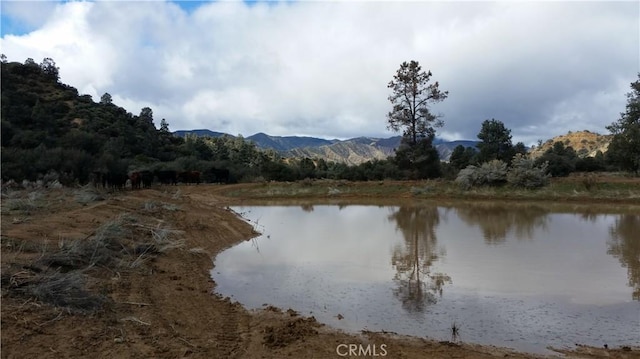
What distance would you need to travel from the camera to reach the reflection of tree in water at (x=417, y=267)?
22.9 feet

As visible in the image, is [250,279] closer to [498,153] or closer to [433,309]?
[433,309]

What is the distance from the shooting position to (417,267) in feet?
29.9

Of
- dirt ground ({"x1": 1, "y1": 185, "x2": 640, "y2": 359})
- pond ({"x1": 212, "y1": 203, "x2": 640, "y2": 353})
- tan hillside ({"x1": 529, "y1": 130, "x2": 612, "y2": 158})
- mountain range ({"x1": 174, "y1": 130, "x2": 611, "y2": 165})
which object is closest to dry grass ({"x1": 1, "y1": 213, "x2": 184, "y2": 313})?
dirt ground ({"x1": 1, "y1": 185, "x2": 640, "y2": 359})

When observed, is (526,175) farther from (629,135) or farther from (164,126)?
(164,126)

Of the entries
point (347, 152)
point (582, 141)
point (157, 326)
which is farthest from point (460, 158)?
point (347, 152)

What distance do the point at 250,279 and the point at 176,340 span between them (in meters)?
3.79

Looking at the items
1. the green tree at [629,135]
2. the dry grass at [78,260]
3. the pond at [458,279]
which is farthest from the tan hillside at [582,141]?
the dry grass at [78,260]

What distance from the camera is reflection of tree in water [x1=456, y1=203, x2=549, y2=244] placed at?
44.3ft

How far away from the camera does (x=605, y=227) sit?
14.9 meters

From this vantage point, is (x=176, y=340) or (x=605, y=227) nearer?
(x=176, y=340)

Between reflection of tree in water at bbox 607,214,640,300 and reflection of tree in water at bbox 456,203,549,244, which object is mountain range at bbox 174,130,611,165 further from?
reflection of tree in water at bbox 607,214,640,300

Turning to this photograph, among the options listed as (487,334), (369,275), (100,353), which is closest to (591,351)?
(487,334)

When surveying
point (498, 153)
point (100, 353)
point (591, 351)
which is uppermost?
point (498, 153)

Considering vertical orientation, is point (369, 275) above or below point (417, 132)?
below
